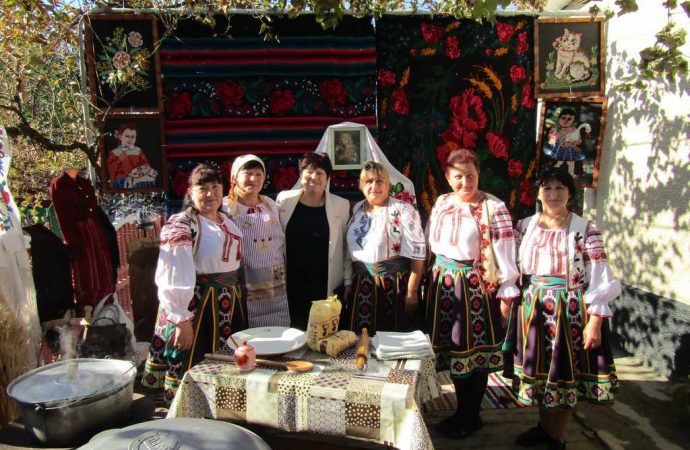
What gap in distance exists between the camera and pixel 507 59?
4453mm

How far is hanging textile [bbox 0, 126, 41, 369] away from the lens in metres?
2.94

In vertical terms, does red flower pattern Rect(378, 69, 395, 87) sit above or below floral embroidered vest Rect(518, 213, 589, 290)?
above

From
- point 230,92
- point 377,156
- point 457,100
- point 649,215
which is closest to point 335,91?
point 377,156

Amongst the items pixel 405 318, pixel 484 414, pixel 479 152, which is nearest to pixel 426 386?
pixel 405 318

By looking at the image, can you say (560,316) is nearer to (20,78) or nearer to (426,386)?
(426,386)

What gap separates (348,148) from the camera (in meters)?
4.22

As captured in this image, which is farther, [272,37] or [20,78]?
[20,78]

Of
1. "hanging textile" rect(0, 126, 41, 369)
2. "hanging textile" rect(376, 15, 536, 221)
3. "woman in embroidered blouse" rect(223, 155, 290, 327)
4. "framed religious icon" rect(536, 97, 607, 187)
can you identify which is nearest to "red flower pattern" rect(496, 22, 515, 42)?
"hanging textile" rect(376, 15, 536, 221)

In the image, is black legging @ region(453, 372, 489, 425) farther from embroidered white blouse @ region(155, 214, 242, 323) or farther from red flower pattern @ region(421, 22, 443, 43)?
red flower pattern @ region(421, 22, 443, 43)

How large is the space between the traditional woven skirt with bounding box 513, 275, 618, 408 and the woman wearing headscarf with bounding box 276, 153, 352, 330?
1.16 m

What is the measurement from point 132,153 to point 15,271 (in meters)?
1.44

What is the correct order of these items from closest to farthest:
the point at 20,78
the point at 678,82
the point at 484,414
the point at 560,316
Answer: the point at 560,316
the point at 484,414
the point at 678,82
the point at 20,78

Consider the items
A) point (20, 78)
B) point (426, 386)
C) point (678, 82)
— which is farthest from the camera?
point (20, 78)

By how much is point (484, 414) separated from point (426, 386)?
1.57 metres
